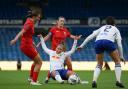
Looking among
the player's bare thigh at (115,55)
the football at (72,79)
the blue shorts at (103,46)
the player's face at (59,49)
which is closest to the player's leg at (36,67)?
the football at (72,79)

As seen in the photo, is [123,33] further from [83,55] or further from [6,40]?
[6,40]

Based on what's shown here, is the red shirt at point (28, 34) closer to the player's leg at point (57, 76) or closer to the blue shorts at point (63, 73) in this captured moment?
the player's leg at point (57, 76)

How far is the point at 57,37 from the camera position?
66.0ft

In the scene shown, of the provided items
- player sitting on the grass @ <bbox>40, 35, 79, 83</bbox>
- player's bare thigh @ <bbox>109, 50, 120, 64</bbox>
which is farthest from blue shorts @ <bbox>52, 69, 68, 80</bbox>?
player's bare thigh @ <bbox>109, 50, 120, 64</bbox>

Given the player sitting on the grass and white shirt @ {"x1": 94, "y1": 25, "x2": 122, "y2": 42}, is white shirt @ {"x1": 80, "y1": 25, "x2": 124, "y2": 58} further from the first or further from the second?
the player sitting on the grass

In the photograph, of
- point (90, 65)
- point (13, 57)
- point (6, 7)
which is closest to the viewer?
point (90, 65)

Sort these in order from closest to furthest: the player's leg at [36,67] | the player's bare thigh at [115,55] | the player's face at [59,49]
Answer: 1. the player's bare thigh at [115,55]
2. the player's leg at [36,67]
3. the player's face at [59,49]

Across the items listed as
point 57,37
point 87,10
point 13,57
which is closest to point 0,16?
point 13,57

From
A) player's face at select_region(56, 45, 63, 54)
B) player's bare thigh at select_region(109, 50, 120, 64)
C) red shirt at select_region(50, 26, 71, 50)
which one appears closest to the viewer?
player's bare thigh at select_region(109, 50, 120, 64)

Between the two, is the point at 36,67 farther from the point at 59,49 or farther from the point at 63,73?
the point at 59,49

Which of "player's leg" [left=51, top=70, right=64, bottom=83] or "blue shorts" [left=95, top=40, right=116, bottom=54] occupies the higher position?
"blue shorts" [left=95, top=40, right=116, bottom=54]

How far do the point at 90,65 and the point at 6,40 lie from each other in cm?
908

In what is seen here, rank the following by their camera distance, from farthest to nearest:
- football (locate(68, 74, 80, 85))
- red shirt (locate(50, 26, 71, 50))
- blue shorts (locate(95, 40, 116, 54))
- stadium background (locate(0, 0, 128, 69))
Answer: stadium background (locate(0, 0, 128, 69)) < red shirt (locate(50, 26, 71, 50)) < football (locate(68, 74, 80, 85)) < blue shorts (locate(95, 40, 116, 54))

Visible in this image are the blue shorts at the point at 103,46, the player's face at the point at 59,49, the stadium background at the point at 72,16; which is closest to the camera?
the blue shorts at the point at 103,46
